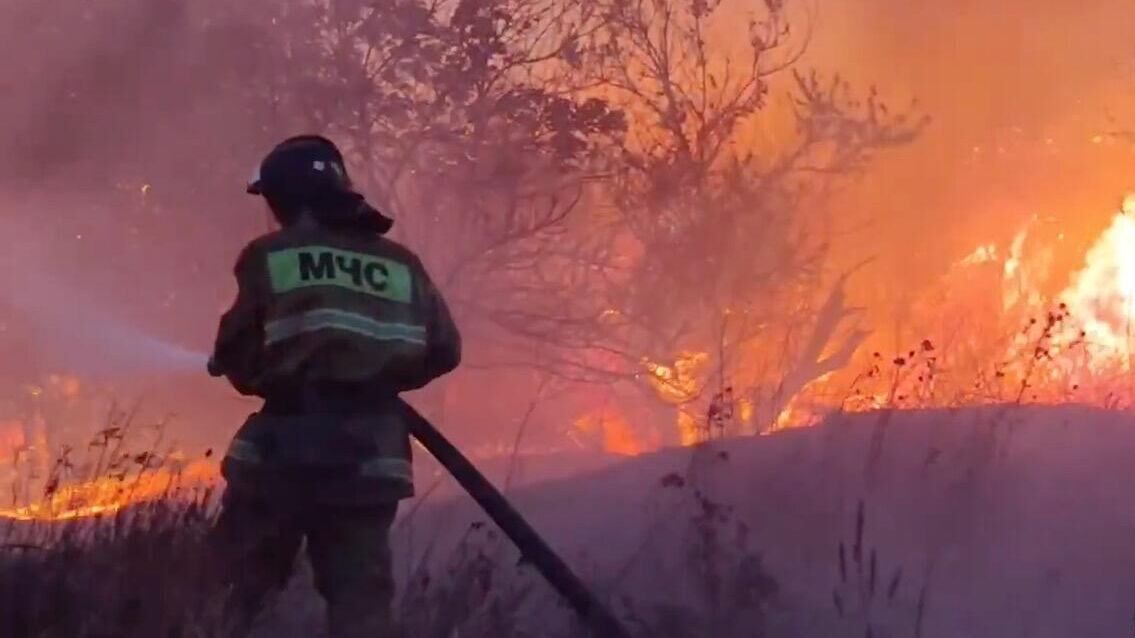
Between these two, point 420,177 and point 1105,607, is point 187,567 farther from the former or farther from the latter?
point 420,177

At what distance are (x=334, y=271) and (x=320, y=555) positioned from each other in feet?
2.43

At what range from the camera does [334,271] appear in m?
3.50

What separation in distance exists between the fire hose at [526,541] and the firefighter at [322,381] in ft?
1.04

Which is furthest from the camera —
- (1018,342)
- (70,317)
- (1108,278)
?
(1108,278)

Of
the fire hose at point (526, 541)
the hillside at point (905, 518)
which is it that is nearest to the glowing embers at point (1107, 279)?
the hillside at point (905, 518)

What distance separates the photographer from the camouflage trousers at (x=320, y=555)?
3564 mm

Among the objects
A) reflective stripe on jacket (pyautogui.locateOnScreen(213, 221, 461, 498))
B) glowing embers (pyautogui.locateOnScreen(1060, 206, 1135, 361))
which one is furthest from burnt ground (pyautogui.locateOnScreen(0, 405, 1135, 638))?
glowing embers (pyautogui.locateOnScreen(1060, 206, 1135, 361))

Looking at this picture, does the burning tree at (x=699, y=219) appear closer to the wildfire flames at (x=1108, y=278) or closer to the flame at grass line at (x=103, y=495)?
the wildfire flames at (x=1108, y=278)

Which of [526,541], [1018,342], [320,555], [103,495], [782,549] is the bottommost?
[320,555]

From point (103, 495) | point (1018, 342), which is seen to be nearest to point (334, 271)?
point (103, 495)

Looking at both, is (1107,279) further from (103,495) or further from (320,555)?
(320,555)

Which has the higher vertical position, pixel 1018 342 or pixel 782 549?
pixel 1018 342

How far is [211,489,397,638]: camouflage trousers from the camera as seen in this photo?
356 cm

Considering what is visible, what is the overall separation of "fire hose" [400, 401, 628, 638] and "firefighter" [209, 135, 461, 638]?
0.32 metres
